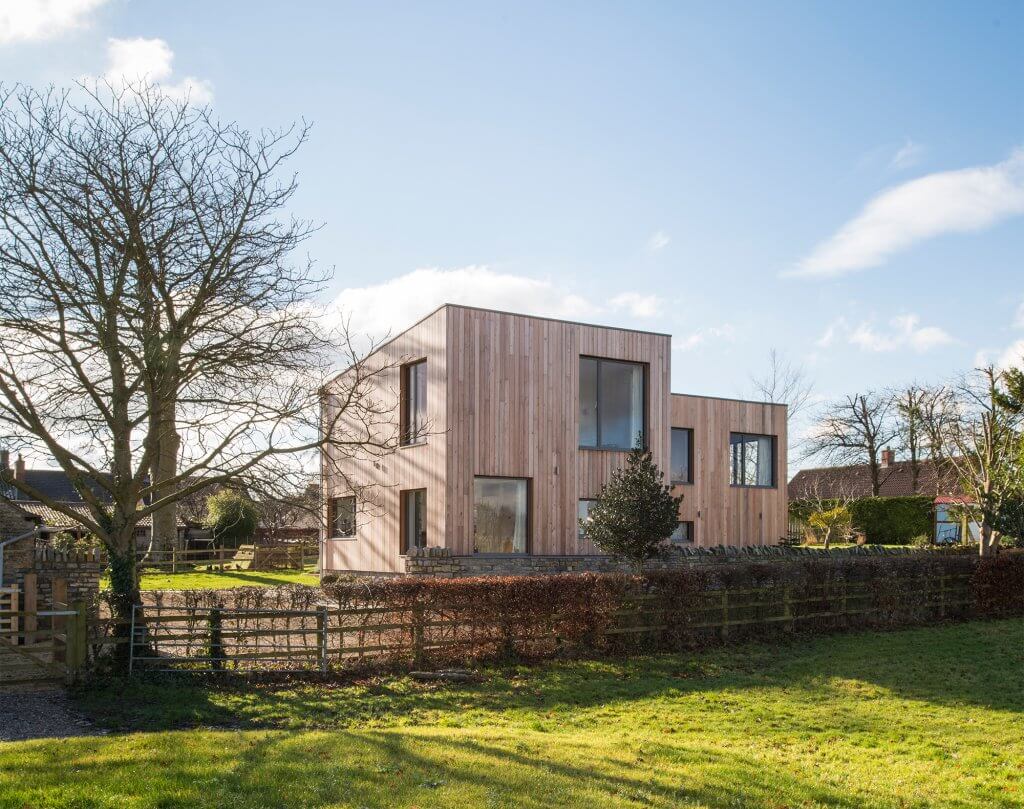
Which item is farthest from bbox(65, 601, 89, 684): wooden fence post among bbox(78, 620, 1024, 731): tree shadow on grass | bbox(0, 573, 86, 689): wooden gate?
bbox(78, 620, 1024, 731): tree shadow on grass

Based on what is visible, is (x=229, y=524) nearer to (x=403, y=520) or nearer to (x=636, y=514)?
Answer: (x=403, y=520)

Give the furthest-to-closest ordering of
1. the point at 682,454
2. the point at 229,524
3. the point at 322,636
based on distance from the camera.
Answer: the point at 229,524 → the point at 682,454 → the point at 322,636

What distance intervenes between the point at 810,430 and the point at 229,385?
137 feet

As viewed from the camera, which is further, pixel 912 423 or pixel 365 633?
pixel 912 423

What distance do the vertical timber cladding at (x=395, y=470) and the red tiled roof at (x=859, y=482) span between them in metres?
29.1

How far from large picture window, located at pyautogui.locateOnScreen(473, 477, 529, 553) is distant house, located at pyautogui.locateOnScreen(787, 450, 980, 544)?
89.9ft

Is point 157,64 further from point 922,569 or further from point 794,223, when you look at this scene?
point 922,569

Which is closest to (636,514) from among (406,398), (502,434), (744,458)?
(502,434)

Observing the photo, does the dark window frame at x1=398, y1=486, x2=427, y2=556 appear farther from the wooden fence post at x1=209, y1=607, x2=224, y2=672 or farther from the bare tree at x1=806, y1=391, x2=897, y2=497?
the bare tree at x1=806, y1=391, x2=897, y2=497

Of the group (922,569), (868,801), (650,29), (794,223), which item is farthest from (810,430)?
(868,801)

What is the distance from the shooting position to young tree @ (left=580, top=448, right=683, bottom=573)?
15.9 m

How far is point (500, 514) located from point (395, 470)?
9.94 feet

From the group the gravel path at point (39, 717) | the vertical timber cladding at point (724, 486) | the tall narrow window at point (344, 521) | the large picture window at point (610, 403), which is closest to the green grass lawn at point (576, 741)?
the gravel path at point (39, 717)

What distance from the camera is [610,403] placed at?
20.7 metres
